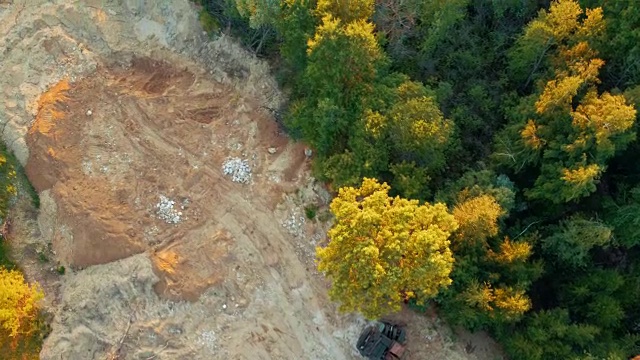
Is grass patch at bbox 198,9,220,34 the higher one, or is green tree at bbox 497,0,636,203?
green tree at bbox 497,0,636,203

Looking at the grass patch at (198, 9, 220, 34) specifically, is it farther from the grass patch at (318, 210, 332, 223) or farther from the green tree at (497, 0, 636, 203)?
the green tree at (497, 0, 636, 203)

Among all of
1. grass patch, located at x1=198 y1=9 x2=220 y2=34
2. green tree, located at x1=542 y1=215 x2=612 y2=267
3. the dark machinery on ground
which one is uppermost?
green tree, located at x1=542 y1=215 x2=612 y2=267

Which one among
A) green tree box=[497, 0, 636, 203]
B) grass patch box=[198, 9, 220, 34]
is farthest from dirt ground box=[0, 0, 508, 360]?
green tree box=[497, 0, 636, 203]

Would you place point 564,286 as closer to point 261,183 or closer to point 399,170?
point 399,170

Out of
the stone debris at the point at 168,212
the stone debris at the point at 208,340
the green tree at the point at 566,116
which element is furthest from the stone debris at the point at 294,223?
the green tree at the point at 566,116

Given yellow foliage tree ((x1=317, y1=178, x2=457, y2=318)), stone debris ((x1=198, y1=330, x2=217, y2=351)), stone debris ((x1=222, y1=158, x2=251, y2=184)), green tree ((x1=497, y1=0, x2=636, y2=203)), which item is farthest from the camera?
stone debris ((x1=222, y1=158, x2=251, y2=184))

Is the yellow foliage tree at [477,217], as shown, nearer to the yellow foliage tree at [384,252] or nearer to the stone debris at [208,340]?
the yellow foliage tree at [384,252]

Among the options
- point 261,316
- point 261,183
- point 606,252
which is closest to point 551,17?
point 606,252
